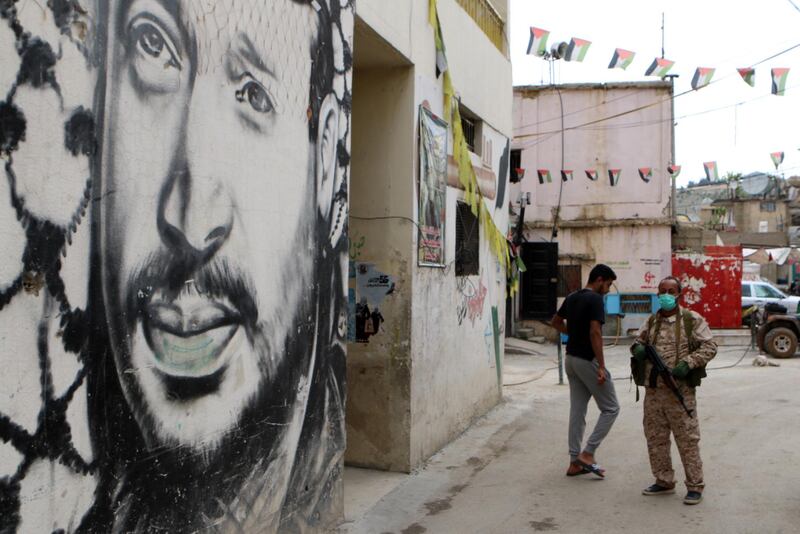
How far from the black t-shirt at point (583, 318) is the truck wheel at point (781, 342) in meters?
11.9

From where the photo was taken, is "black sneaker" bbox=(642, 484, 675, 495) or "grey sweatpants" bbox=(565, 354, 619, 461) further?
"grey sweatpants" bbox=(565, 354, 619, 461)

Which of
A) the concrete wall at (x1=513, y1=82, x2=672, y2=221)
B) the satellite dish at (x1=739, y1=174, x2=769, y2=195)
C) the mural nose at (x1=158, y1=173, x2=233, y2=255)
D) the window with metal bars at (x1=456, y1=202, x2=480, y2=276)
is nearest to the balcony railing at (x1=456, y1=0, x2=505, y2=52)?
the window with metal bars at (x1=456, y1=202, x2=480, y2=276)

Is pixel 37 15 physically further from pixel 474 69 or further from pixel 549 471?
pixel 474 69

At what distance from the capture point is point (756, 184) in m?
61.7

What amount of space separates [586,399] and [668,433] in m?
0.90

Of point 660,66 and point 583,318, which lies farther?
point 660,66

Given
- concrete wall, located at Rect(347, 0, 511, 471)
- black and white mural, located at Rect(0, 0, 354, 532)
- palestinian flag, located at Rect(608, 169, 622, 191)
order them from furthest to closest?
palestinian flag, located at Rect(608, 169, 622, 191)
concrete wall, located at Rect(347, 0, 511, 471)
black and white mural, located at Rect(0, 0, 354, 532)

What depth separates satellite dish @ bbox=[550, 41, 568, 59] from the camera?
1487 cm

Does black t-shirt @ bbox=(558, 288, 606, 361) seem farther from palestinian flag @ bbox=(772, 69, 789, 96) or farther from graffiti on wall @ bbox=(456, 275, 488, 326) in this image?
palestinian flag @ bbox=(772, 69, 789, 96)

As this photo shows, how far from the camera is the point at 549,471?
7.36 metres

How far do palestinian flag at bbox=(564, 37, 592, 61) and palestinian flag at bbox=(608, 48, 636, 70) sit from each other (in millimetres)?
1011

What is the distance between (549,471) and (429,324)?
5.90ft

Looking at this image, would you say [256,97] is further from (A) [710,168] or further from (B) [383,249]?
(A) [710,168]

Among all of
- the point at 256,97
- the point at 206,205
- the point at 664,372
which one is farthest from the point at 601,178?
the point at 206,205
